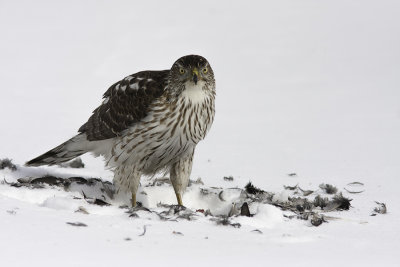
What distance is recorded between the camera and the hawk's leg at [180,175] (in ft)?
24.9

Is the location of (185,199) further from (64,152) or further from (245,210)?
(64,152)

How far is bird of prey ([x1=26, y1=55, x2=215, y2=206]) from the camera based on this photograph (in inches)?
278

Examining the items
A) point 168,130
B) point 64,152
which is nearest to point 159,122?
point 168,130

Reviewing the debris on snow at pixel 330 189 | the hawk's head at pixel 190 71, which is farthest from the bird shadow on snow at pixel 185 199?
the hawk's head at pixel 190 71

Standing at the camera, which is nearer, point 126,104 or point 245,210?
point 245,210

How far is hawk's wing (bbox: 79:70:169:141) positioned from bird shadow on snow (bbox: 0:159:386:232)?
2.01 feet

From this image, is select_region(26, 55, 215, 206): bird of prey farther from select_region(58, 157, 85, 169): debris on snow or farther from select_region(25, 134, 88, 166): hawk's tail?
select_region(58, 157, 85, 169): debris on snow

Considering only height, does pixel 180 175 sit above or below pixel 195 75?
below

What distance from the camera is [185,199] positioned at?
26.1ft

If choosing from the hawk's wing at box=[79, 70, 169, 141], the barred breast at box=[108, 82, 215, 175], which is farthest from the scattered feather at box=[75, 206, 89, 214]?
the hawk's wing at box=[79, 70, 169, 141]

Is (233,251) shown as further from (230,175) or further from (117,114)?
(230,175)

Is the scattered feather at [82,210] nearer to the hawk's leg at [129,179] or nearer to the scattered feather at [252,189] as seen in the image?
the hawk's leg at [129,179]

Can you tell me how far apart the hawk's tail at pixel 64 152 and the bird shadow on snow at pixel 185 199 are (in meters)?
0.13

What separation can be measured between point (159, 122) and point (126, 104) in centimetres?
60
